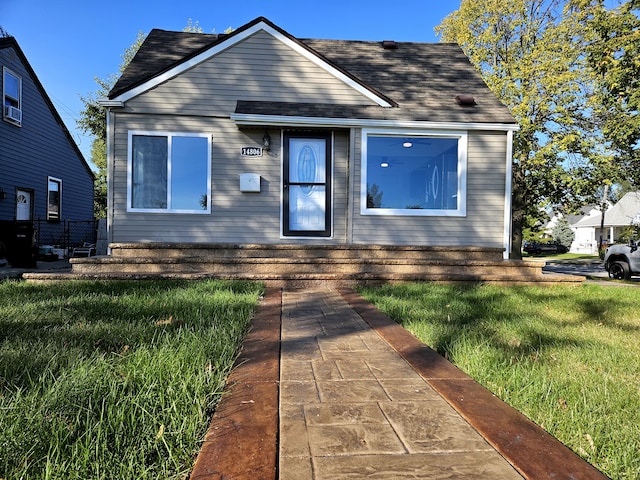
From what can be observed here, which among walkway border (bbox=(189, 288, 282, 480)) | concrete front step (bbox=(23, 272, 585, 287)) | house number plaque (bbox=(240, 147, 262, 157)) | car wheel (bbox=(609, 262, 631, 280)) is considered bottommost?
car wheel (bbox=(609, 262, 631, 280))

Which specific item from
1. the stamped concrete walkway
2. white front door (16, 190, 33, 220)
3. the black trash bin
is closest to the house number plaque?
the stamped concrete walkway

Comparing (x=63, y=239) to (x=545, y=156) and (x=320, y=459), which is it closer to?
(x=320, y=459)

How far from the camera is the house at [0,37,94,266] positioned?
1174 centimetres

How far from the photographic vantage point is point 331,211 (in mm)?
7098

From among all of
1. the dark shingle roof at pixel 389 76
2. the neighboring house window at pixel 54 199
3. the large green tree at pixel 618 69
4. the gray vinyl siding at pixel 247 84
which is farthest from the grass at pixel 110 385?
the large green tree at pixel 618 69

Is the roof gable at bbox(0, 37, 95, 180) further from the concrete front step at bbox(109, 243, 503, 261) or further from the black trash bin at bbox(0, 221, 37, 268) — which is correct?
the concrete front step at bbox(109, 243, 503, 261)

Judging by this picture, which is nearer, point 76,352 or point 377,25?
point 76,352

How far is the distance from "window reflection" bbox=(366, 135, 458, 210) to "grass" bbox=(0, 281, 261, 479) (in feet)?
14.4

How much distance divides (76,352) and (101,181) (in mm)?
31823

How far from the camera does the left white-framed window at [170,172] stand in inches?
267

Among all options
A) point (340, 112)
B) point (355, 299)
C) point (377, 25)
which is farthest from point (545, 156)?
point (355, 299)

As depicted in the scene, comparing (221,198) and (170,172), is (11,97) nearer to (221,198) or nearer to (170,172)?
(170,172)

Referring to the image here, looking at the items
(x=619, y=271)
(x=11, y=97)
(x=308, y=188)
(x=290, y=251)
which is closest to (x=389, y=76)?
(x=308, y=188)

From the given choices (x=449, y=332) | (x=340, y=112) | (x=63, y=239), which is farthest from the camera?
(x=63, y=239)
